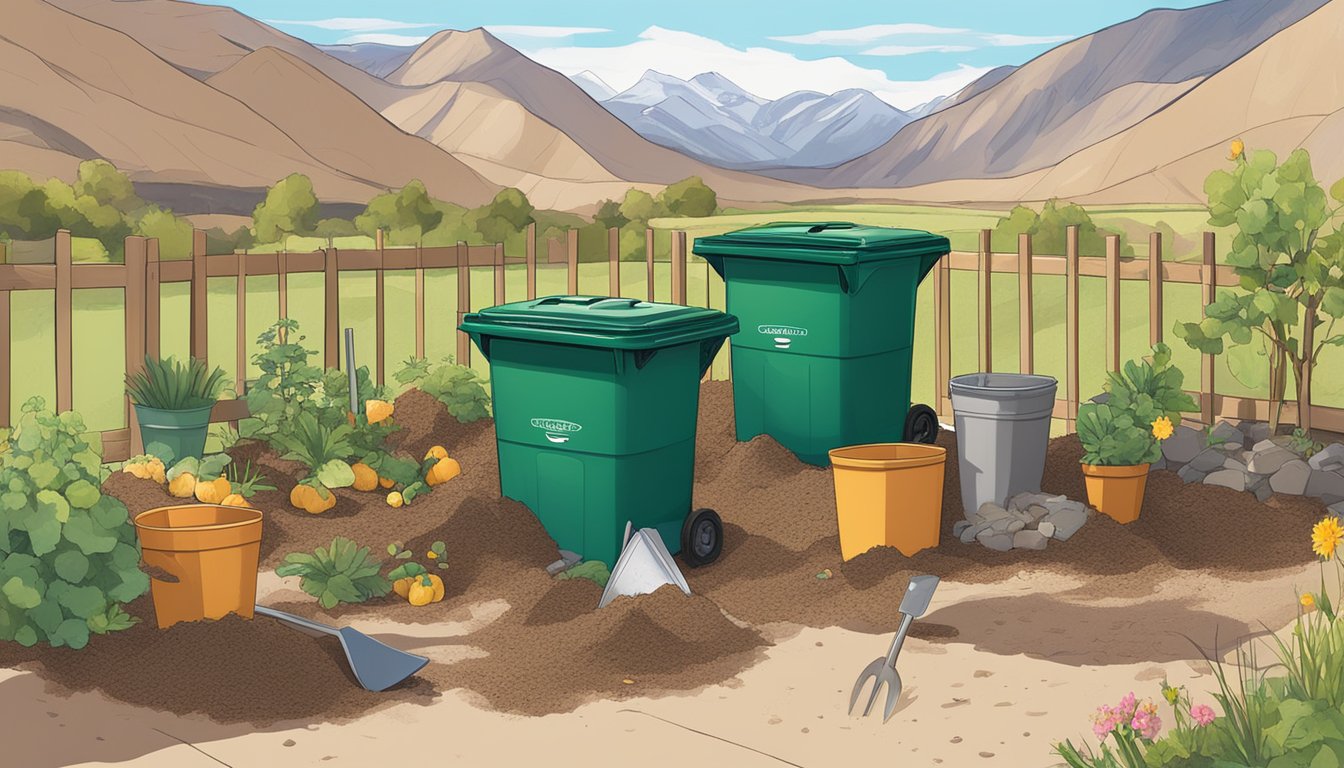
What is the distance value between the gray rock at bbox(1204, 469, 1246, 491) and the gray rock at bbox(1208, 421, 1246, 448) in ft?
1.11

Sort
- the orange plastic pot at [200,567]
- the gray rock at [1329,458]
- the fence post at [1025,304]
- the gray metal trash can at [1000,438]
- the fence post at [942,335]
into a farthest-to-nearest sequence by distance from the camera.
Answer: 1. the fence post at [942,335]
2. the fence post at [1025,304]
3. the gray rock at [1329,458]
4. the gray metal trash can at [1000,438]
5. the orange plastic pot at [200,567]

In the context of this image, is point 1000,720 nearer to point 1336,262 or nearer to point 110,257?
point 1336,262

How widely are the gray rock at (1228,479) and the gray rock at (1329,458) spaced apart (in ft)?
1.49

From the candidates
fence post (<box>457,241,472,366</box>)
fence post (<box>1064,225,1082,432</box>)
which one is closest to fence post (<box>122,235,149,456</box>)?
fence post (<box>457,241,472,366</box>)

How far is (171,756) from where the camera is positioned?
16.0ft

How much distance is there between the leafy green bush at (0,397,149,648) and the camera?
5.41m

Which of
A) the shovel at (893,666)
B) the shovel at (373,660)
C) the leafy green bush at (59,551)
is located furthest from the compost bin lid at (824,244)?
the leafy green bush at (59,551)

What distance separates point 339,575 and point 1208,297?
569 cm

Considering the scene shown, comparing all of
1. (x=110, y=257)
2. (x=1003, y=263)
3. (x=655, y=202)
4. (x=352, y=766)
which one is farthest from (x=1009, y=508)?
(x=655, y=202)

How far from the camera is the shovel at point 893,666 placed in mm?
5262

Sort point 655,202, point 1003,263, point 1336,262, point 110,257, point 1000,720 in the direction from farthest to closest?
1. point 655,202
2. point 110,257
3. point 1003,263
4. point 1336,262
5. point 1000,720

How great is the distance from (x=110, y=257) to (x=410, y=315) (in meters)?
13.7

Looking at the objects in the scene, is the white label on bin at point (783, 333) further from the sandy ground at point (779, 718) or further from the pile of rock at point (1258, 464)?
the sandy ground at point (779, 718)

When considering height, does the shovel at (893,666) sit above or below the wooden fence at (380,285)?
below
